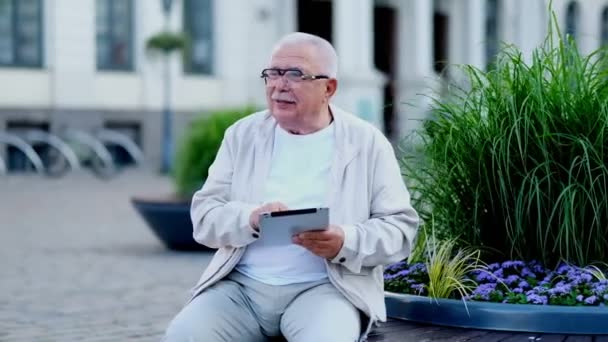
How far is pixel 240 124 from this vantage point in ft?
12.9

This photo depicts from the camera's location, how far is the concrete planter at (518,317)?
3734 mm

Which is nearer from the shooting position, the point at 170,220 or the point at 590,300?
the point at 590,300

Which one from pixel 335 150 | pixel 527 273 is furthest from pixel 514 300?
pixel 335 150

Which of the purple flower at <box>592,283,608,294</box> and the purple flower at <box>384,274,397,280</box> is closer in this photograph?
the purple flower at <box>592,283,608,294</box>

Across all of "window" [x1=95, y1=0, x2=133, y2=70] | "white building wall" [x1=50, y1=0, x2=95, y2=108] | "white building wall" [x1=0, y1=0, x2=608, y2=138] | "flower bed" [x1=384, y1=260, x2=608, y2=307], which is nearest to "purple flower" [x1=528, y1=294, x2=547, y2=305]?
"flower bed" [x1=384, y1=260, x2=608, y2=307]

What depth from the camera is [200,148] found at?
1029 centimetres

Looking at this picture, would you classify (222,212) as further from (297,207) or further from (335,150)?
(335,150)

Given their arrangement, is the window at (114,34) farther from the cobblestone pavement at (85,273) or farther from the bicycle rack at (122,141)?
the cobblestone pavement at (85,273)

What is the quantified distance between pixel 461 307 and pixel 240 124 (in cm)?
92

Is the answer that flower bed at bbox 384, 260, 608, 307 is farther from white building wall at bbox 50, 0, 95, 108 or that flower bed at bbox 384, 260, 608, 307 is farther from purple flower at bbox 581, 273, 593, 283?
white building wall at bbox 50, 0, 95, 108

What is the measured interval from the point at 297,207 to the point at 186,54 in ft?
74.1

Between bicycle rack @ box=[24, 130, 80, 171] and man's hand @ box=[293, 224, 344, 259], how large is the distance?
17.9 m

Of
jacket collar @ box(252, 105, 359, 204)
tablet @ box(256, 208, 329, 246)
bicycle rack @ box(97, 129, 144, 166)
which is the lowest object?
bicycle rack @ box(97, 129, 144, 166)

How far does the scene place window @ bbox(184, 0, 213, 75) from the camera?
26.6 metres
